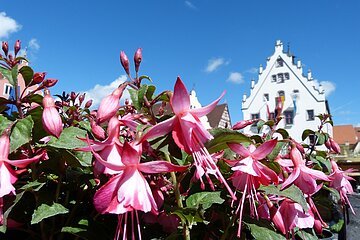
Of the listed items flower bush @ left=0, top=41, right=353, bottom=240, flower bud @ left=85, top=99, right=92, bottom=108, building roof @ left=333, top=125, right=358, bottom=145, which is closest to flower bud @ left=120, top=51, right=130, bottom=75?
flower bush @ left=0, top=41, right=353, bottom=240

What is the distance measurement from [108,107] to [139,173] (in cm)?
12

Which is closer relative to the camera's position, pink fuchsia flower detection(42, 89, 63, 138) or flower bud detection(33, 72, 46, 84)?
pink fuchsia flower detection(42, 89, 63, 138)

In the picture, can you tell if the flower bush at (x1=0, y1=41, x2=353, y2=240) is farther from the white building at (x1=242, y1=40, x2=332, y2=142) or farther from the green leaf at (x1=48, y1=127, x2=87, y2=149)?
the white building at (x1=242, y1=40, x2=332, y2=142)

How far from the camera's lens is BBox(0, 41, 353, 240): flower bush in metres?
→ 0.37

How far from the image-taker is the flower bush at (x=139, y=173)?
1.22ft

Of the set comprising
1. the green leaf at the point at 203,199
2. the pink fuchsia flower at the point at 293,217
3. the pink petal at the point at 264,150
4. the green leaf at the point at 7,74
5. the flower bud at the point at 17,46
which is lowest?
the pink fuchsia flower at the point at 293,217

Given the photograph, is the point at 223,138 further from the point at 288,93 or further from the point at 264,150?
the point at 288,93

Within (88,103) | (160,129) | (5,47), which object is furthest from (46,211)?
(88,103)

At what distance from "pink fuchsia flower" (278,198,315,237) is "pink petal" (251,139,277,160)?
0.37 ft

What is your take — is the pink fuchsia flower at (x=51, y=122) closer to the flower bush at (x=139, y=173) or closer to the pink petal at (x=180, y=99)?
the flower bush at (x=139, y=173)

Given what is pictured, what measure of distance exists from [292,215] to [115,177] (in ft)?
0.91

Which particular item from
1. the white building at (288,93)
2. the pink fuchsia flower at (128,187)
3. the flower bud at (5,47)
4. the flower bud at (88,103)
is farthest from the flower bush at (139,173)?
the white building at (288,93)

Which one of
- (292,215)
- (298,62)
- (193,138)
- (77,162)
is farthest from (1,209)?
(298,62)

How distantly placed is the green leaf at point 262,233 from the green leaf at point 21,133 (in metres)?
0.33
